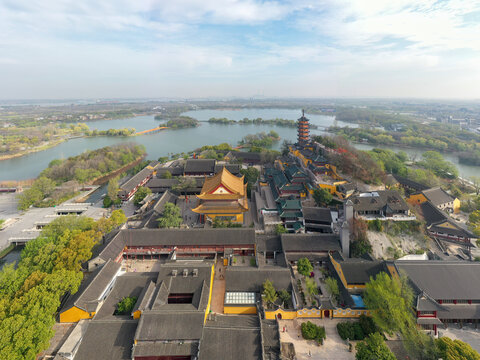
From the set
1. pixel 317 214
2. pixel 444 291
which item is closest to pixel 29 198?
pixel 317 214

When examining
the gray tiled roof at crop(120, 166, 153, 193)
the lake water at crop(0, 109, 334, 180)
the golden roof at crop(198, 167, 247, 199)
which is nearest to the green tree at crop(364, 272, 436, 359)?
the golden roof at crop(198, 167, 247, 199)

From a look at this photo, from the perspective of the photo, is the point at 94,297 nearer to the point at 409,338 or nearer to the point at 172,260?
the point at 172,260

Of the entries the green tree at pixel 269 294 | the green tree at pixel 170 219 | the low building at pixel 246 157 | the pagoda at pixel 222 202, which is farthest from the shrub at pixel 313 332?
the low building at pixel 246 157

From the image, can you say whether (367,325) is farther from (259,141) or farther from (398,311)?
(259,141)

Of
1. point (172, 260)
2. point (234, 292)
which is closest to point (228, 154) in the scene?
point (172, 260)

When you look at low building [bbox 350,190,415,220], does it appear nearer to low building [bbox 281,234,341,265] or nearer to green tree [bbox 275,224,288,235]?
low building [bbox 281,234,341,265]
